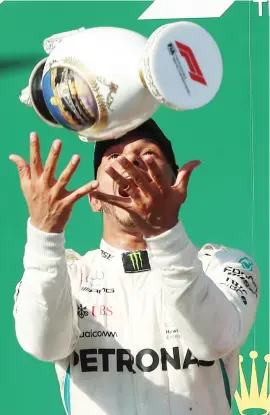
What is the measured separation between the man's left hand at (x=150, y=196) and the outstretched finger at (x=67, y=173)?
0.19 ft

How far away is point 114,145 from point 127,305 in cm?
34

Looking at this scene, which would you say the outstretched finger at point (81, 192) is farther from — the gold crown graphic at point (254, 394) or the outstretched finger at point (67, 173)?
the gold crown graphic at point (254, 394)

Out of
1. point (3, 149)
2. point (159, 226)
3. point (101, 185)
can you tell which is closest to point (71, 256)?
point (101, 185)

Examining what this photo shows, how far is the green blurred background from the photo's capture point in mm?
3340

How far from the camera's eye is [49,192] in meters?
2.08

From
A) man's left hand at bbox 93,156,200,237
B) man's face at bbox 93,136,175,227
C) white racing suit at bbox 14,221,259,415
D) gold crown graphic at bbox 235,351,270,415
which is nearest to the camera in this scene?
man's left hand at bbox 93,156,200,237

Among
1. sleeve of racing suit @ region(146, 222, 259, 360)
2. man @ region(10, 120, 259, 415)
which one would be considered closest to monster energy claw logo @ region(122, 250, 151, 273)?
man @ region(10, 120, 259, 415)

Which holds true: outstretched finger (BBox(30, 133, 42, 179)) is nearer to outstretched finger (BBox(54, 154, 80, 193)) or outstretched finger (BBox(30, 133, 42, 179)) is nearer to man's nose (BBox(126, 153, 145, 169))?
outstretched finger (BBox(54, 154, 80, 193))

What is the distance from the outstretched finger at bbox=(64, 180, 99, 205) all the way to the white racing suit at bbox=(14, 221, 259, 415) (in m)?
0.08

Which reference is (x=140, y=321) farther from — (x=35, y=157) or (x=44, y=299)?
(x=35, y=157)

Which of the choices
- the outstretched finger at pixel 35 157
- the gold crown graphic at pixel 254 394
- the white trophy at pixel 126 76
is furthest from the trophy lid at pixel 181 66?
the gold crown graphic at pixel 254 394

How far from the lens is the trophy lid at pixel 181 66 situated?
2.04 m

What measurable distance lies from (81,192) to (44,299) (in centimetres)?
23

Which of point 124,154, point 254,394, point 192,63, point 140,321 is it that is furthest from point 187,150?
point 192,63
